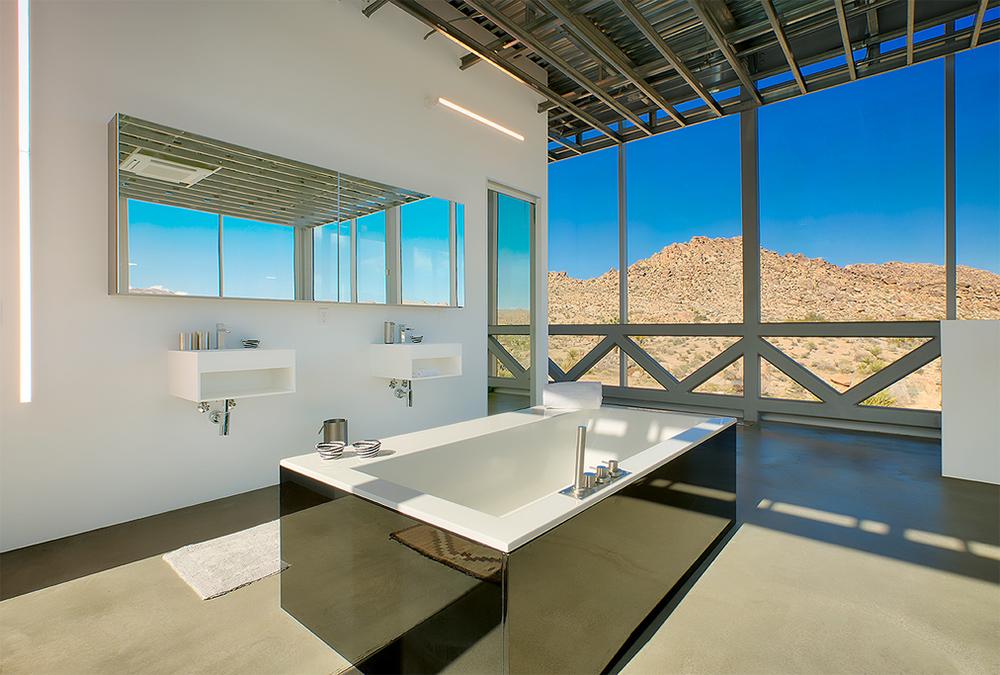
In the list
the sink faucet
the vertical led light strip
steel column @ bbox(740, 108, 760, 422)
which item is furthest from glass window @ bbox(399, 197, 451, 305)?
steel column @ bbox(740, 108, 760, 422)

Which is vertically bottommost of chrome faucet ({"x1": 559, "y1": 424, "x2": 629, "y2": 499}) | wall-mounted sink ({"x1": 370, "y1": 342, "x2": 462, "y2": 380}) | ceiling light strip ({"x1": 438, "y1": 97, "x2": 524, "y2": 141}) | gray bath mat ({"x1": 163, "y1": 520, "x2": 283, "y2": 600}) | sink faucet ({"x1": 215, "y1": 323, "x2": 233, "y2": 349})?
gray bath mat ({"x1": 163, "y1": 520, "x2": 283, "y2": 600})

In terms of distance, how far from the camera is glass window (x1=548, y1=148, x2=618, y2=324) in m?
6.86

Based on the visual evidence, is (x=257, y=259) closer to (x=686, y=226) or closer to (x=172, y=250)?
(x=172, y=250)

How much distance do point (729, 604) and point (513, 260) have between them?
150 inches

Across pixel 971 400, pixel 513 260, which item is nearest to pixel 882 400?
pixel 971 400

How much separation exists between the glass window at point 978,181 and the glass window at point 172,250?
6204 mm

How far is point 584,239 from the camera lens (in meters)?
7.20

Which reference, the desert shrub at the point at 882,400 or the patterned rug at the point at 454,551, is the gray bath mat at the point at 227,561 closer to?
the patterned rug at the point at 454,551

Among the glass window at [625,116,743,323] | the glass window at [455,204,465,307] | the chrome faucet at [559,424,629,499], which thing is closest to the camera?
the chrome faucet at [559,424,629,499]

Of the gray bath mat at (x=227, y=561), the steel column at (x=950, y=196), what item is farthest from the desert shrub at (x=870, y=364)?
the gray bath mat at (x=227, y=561)

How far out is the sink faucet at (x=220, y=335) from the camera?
9.28 feet

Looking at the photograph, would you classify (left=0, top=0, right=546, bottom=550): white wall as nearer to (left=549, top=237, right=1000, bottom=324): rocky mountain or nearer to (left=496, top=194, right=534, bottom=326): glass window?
(left=496, top=194, right=534, bottom=326): glass window

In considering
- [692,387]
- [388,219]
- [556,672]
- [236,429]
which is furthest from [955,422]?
[236,429]

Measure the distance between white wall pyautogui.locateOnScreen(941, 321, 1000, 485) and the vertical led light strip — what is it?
5.43m
